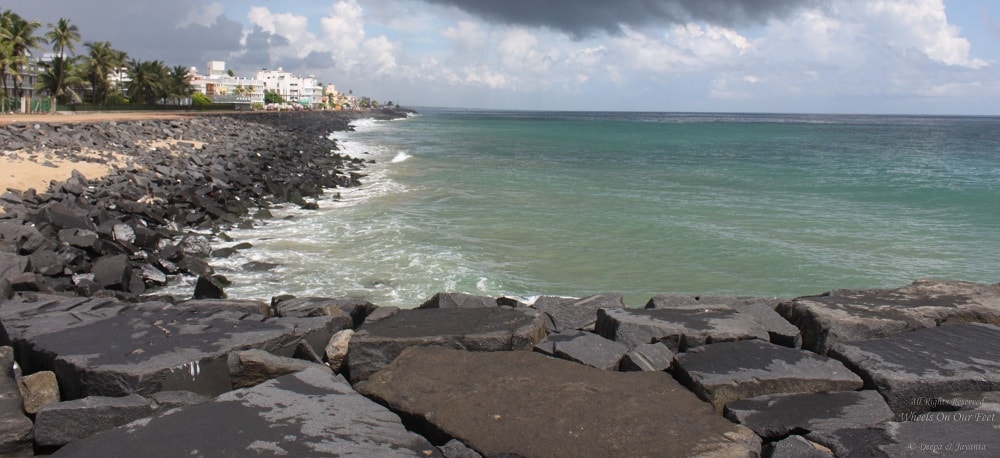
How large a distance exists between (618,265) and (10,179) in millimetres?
12271

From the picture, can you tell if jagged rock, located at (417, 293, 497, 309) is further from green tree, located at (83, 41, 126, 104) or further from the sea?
green tree, located at (83, 41, 126, 104)

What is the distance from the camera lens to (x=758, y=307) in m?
5.48

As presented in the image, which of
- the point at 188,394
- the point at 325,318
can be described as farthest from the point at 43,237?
the point at 188,394

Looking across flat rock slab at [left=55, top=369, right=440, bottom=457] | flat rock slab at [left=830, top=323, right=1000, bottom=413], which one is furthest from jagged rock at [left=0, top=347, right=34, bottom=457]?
flat rock slab at [left=830, top=323, right=1000, bottom=413]

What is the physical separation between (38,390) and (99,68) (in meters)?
63.5

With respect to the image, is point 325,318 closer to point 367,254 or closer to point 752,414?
point 752,414

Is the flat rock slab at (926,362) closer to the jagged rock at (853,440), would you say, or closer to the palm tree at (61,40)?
the jagged rock at (853,440)

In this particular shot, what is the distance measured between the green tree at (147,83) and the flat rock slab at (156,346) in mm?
68024

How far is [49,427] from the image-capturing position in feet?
11.2

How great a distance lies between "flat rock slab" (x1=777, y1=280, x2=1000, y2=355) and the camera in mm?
4875

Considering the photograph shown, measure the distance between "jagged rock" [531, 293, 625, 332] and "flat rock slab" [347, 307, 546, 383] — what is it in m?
0.36

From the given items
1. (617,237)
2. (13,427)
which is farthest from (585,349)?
(617,237)

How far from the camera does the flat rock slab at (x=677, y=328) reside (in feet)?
16.0

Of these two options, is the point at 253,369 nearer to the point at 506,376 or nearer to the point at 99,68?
the point at 506,376
